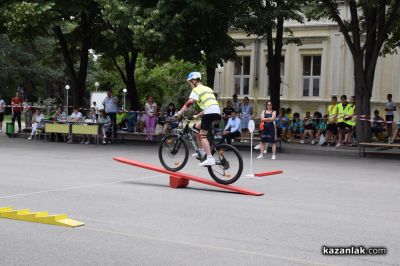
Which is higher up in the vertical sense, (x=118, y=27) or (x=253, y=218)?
(x=118, y=27)

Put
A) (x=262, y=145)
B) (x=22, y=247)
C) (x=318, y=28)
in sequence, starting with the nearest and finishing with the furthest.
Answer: (x=22, y=247)
(x=262, y=145)
(x=318, y=28)

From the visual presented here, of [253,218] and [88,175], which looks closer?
[253,218]

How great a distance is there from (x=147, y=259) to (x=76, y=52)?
26.8 meters

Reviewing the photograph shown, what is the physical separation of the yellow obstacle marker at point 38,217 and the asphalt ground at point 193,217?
0.11m

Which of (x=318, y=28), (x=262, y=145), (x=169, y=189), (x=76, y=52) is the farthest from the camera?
(x=318, y=28)

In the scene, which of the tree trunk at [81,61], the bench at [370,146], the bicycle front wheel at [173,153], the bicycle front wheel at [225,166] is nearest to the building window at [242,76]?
the tree trunk at [81,61]

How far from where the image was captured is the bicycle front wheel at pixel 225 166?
11.6m

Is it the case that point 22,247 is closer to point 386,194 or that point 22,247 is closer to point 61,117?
point 386,194

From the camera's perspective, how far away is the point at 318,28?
115 feet

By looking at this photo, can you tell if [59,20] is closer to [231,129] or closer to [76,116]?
[76,116]

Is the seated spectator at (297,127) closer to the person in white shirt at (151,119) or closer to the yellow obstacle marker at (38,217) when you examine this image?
the person in white shirt at (151,119)

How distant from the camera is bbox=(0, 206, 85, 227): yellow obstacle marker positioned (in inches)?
317

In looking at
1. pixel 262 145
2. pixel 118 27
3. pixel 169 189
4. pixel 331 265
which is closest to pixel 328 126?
pixel 262 145

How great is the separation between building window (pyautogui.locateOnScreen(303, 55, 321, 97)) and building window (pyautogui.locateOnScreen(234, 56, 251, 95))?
3.75 meters
